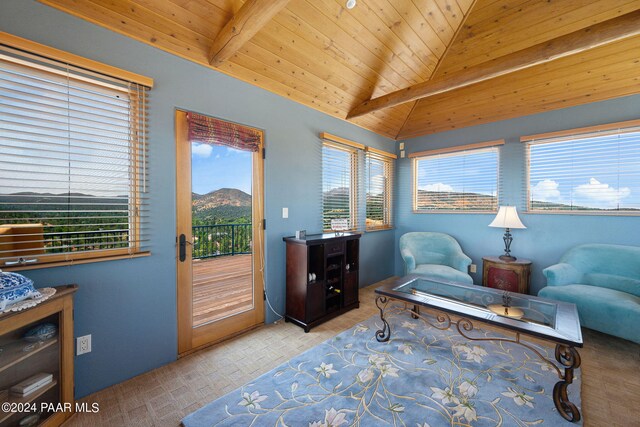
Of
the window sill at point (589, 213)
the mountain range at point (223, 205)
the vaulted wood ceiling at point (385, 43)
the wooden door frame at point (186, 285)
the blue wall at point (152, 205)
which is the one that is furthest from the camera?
the window sill at point (589, 213)

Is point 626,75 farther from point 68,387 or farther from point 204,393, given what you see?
point 68,387

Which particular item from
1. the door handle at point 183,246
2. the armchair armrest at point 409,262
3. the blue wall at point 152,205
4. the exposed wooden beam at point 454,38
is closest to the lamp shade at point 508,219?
the armchair armrest at point 409,262

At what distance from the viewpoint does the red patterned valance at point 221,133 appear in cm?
225

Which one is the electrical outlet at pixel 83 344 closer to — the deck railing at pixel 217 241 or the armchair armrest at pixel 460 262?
the deck railing at pixel 217 241

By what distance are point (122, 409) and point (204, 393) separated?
0.49 m

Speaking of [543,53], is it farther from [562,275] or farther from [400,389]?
[400,389]

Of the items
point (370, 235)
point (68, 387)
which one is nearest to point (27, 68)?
point (68, 387)

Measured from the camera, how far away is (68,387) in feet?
5.11

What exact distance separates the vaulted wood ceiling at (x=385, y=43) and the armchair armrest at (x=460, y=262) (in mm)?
2142

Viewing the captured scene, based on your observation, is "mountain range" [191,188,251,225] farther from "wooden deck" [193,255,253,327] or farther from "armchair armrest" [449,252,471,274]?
"armchair armrest" [449,252,471,274]

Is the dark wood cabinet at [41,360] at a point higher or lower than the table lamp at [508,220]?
lower

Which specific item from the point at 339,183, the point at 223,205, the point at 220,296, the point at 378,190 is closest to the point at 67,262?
the point at 220,296

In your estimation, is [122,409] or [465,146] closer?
[122,409]

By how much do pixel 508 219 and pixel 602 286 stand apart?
1.09 metres
